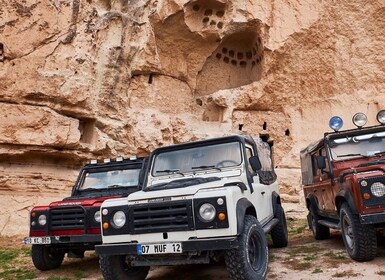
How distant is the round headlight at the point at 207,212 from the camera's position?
4305mm

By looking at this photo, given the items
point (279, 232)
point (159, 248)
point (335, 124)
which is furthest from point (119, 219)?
point (335, 124)

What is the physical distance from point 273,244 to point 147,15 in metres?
11.6

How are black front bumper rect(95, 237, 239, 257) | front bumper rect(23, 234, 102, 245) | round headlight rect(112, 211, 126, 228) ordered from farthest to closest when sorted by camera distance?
front bumper rect(23, 234, 102, 245) → round headlight rect(112, 211, 126, 228) → black front bumper rect(95, 237, 239, 257)

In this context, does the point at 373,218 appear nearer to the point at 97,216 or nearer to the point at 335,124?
the point at 335,124

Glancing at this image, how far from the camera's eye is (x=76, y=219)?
6277mm

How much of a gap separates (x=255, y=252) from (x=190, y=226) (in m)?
0.97

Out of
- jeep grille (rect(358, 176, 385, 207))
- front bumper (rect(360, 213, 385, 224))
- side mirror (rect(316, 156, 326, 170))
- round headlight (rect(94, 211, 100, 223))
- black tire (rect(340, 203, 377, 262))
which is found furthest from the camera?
side mirror (rect(316, 156, 326, 170))

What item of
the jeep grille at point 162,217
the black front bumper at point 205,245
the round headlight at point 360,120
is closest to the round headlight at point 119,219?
the jeep grille at point 162,217

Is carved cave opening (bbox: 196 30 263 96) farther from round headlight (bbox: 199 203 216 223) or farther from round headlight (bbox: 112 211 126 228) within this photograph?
round headlight (bbox: 199 203 216 223)

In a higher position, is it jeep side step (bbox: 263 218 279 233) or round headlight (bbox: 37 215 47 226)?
round headlight (bbox: 37 215 47 226)

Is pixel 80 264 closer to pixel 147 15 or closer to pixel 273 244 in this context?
pixel 273 244

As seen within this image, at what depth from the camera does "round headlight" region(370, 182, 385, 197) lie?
5.11 m

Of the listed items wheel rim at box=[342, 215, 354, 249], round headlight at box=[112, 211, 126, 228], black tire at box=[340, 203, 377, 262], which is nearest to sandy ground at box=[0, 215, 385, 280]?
black tire at box=[340, 203, 377, 262]

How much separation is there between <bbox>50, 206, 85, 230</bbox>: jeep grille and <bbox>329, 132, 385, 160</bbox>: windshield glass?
14.4ft
